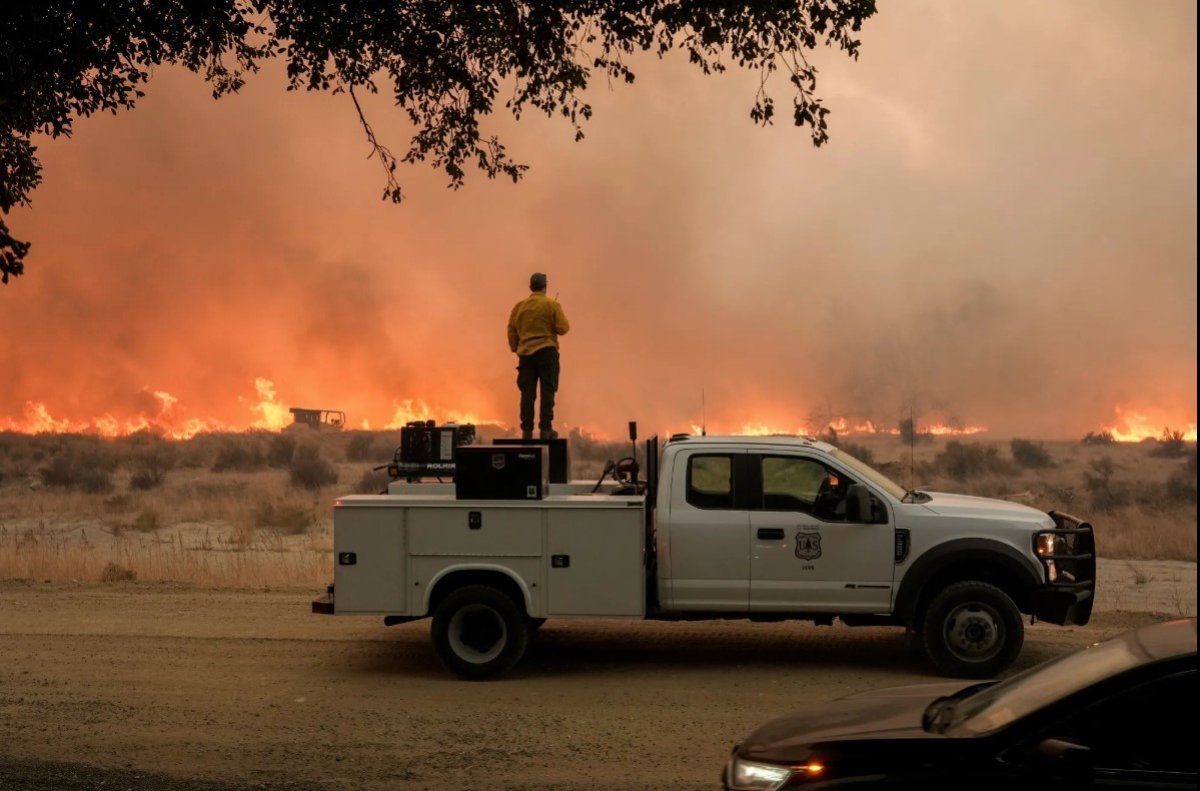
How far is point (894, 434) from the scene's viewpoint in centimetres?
7031

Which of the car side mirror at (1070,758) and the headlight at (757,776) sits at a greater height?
the car side mirror at (1070,758)

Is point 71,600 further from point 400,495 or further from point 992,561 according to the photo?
point 992,561

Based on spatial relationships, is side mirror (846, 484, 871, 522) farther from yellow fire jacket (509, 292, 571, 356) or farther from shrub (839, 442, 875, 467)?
shrub (839, 442, 875, 467)

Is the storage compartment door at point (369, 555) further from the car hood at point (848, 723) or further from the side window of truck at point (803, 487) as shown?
the car hood at point (848, 723)

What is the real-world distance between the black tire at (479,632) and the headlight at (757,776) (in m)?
5.81

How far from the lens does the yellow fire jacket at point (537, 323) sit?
624 inches

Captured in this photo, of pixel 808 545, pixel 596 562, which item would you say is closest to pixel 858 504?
pixel 808 545

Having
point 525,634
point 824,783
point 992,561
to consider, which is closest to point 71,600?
point 525,634

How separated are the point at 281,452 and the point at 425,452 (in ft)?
147


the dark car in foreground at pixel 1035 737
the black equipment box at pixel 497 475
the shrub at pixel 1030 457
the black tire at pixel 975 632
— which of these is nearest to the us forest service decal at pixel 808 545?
the black tire at pixel 975 632

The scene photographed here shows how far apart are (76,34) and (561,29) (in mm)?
4172

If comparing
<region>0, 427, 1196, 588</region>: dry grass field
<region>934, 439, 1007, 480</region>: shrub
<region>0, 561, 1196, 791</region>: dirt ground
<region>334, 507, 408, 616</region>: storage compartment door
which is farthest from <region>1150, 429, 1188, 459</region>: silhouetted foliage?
<region>334, 507, 408, 616</region>: storage compartment door

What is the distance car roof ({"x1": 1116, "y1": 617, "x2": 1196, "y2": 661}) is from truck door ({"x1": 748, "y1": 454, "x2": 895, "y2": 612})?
588cm

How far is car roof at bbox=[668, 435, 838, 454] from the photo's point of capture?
39.9ft
